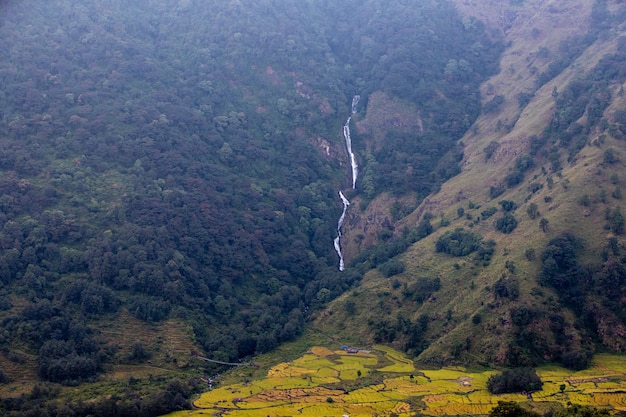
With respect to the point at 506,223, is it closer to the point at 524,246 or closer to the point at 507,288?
the point at 524,246

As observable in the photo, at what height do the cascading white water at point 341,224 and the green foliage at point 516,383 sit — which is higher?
the cascading white water at point 341,224

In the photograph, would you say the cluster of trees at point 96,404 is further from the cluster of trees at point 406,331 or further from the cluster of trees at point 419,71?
the cluster of trees at point 419,71

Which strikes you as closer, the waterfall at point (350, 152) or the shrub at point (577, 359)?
the shrub at point (577, 359)

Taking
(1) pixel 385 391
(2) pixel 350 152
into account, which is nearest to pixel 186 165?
(2) pixel 350 152

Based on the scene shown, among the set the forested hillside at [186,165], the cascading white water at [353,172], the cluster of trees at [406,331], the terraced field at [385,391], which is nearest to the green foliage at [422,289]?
the cluster of trees at [406,331]

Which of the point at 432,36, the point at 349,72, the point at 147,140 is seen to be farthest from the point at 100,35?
the point at 432,36

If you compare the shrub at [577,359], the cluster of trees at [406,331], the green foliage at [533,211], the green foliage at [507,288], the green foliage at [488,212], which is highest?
the green foliage at [488,212]
